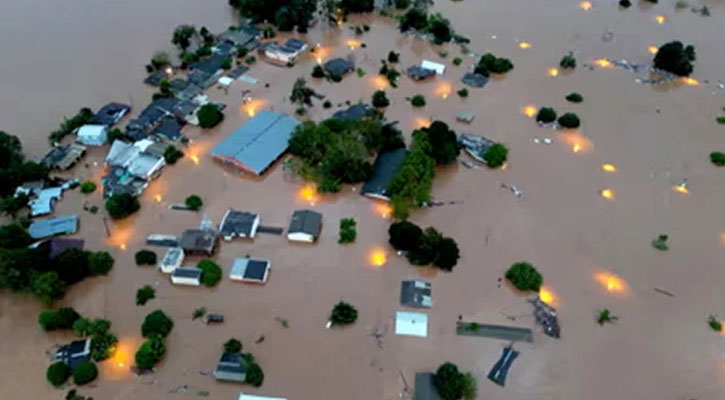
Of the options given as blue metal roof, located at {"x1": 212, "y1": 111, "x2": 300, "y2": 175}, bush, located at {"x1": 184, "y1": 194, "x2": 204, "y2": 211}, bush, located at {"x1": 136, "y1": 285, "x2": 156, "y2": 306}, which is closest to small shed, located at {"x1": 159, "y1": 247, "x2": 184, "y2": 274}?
bush, located at {"x1": 136, "y1": 285, "x2": 156, "y2": 306}

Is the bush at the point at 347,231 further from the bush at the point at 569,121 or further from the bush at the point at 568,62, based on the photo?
the bush at the point at 568,62

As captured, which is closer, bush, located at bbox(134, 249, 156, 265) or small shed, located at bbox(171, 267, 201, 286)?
small shed, located at bbox(171, 267, 201, 286)

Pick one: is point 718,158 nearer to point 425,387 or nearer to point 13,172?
point 425,387

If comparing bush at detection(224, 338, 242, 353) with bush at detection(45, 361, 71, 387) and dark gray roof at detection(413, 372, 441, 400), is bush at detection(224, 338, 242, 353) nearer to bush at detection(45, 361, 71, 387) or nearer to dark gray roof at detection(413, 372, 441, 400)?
bush at detection(45, 361, 71, 387)

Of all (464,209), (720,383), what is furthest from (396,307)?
(720,383)

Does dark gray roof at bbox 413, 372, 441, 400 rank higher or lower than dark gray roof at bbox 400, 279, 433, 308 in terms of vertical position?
lower

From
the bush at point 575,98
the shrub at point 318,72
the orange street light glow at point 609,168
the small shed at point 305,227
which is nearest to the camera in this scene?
the small shed at point 305,227

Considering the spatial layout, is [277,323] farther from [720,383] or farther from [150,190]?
[720,383]

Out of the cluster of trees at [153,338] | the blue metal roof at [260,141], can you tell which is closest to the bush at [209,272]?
the cluster of trees at [153,338]
